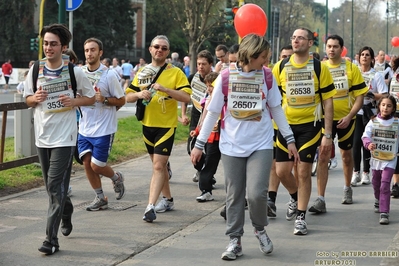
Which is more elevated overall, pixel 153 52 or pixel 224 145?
pixel 153 52

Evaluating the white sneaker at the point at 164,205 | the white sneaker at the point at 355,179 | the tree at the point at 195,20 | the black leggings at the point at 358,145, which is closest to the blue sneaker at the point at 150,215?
the white sneaker at the point at 164,205

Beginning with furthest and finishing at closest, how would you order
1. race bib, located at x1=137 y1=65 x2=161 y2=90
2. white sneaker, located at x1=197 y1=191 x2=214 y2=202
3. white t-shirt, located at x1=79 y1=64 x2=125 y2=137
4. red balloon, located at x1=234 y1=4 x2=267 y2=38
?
red balloon, located at x1=234 y1=4 x2=267 y2=38 < white sneaker, located at x1=197 y1=191 x2=214 y2=202 < white t-shirt, located at x1=79 y1=64 x2=125 y2=137 < race bib, located at x1=137 y1=65 x2=161 y2=90

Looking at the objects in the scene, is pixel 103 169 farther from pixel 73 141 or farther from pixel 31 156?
pixel 31 156

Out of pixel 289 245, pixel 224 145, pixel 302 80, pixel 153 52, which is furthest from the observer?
pixel 153 52

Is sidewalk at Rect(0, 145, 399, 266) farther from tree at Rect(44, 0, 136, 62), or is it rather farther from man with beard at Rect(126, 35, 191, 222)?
tree at Rect(44, 0, 136, 62)

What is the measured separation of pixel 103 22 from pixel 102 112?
52419 mm

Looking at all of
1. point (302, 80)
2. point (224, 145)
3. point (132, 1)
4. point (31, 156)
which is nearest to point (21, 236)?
point (224, 145)

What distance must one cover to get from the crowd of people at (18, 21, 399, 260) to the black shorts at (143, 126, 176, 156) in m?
0.01

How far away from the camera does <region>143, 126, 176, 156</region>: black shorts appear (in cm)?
824

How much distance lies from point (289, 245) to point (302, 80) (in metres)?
1.74

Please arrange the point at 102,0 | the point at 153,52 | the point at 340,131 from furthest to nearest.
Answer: the point at 102,0 → the point at 340,131 → the point at 153,52

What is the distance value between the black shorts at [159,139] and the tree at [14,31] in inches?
1899

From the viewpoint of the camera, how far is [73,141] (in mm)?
6777

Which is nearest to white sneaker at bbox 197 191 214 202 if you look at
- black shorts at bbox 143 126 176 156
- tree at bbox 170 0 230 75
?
black shorts at bbox 143 126 176 156
